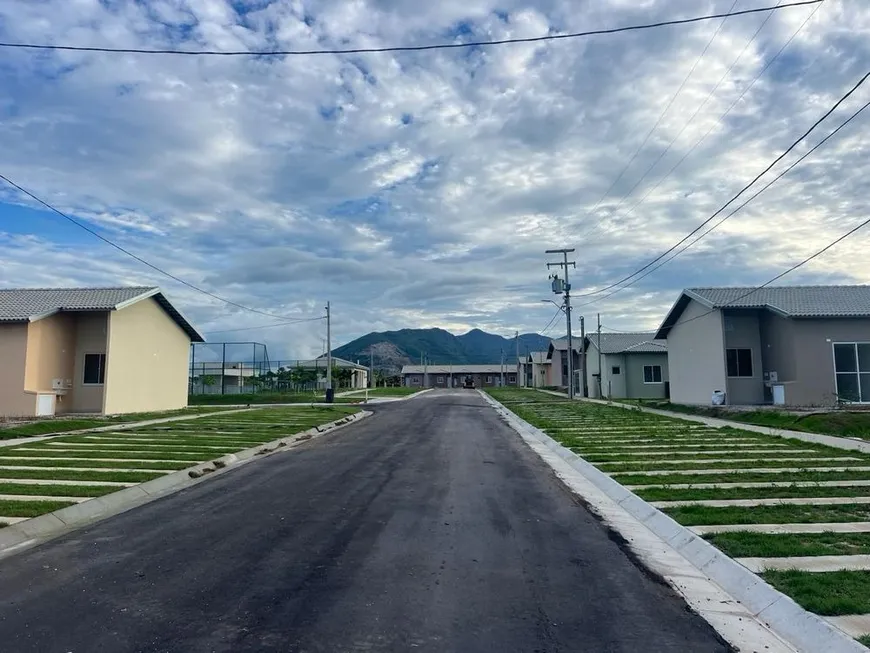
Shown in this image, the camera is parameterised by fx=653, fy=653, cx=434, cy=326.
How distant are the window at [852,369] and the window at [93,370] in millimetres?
30494

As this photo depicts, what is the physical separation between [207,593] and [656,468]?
8995 mm

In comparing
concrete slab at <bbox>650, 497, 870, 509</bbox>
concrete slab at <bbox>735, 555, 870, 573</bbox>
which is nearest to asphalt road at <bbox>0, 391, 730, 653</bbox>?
concrete slab at <bbox>735, 555, 870, 573</bbox>

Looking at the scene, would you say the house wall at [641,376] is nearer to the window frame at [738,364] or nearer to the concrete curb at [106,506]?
the window frame at [738,364]

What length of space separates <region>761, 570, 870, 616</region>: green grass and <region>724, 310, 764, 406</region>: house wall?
2439cm

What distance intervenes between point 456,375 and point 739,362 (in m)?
100

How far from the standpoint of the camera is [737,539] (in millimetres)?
6910

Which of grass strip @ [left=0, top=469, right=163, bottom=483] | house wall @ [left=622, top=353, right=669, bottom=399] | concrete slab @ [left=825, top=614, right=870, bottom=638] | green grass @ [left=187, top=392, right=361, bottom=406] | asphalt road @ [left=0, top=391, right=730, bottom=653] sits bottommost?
asphalt road @ [left=0, top=391, right=730, bottom=653]

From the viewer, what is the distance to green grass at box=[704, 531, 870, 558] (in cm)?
643

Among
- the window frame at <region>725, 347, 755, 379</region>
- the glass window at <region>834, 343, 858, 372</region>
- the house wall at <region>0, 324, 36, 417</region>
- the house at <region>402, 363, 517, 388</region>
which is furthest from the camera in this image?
the house at <region>402, 363, 517, 388</region>

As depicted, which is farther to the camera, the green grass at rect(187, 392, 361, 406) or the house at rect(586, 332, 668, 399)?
the house at rect(586, 332, 668, 399)

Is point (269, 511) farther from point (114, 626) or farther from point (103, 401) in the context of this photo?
point (103, 401)

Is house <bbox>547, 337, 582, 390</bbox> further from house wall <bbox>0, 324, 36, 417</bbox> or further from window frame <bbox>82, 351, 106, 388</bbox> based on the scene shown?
house wall <bbox>0, 324, 36, 417</bbox>

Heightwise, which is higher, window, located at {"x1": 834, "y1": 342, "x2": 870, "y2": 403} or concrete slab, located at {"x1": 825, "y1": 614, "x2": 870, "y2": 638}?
window, located at {"x1": 834, "y1": 342, "x2": 870, "y2": 403}

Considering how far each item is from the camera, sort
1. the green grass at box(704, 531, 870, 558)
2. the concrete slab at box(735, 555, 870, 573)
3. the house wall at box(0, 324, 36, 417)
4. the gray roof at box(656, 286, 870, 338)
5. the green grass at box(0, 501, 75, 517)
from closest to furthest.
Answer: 1. the concrete slab at box(735, 555, 870, 573)
2. the green grass at box(704, 531, 870, 558)
3. the green grass at box(0, 501, 75, 517)
4. the house wall at box(0, 324, 36, 417)
5. the gray roof at box(656, 286, 870, 338)
